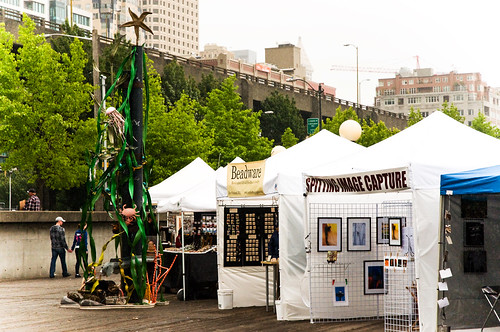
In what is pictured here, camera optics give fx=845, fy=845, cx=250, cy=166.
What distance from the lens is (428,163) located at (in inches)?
466

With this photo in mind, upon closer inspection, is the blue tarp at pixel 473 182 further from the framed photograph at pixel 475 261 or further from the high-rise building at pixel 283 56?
the high-rise building at pixel 283 56

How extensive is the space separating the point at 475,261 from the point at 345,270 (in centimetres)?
413

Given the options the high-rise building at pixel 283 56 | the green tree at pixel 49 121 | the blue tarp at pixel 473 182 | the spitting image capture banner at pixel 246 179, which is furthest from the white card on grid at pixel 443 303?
the high-rise building at pixel 283 56

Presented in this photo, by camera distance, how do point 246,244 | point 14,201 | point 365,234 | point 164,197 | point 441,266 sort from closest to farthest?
point 441,266 < point 365,234 < point 246,244 < point 164,197 < point 14,201

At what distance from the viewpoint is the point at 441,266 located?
11.2 meters

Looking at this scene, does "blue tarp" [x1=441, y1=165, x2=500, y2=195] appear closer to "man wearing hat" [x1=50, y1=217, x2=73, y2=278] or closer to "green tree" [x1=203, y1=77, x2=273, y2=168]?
"man wearing hat" [x1=50, y1=217, x2=73, y2=278]

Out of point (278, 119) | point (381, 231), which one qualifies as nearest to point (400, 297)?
point (381, 231)

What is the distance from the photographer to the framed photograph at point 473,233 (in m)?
11.5

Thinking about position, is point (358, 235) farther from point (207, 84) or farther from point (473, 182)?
point (207, 84)

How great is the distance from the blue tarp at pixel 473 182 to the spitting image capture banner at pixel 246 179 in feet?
17.8

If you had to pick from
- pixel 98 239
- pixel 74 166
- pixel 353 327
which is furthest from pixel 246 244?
pixel 74 166

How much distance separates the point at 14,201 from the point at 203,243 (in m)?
76.5

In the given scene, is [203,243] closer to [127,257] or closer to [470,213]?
[127,257]

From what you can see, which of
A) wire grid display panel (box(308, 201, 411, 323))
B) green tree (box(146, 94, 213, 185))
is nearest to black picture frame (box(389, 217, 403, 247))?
wire grid display panel (box(308, 201, 411, 323))
